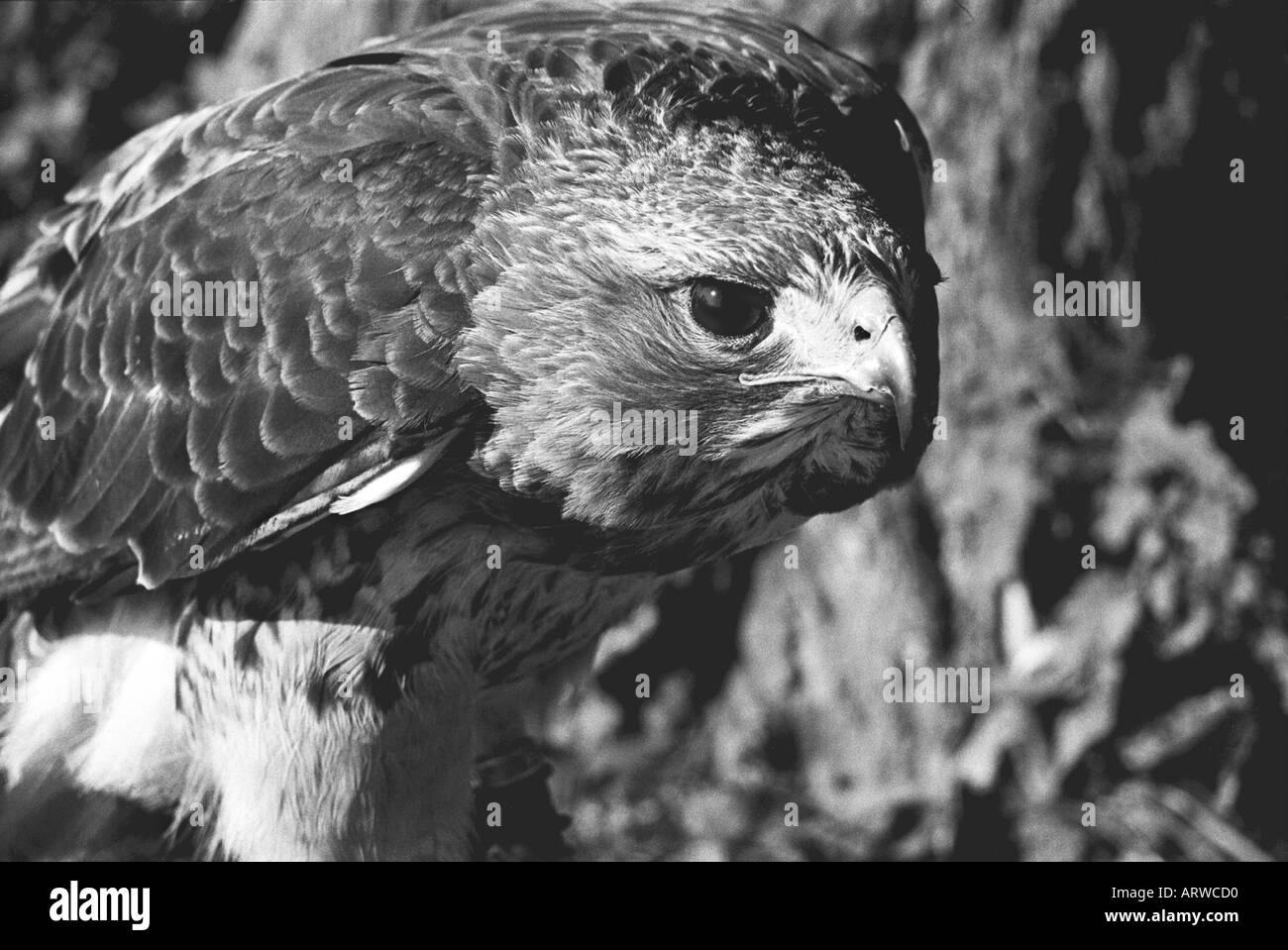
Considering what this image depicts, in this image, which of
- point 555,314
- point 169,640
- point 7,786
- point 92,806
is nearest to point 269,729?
point 169,640

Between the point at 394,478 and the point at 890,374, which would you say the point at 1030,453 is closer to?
the point at 890,374

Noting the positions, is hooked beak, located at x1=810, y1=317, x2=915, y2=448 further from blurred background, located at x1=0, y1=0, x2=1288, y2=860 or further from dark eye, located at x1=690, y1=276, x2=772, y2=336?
blurred background, located at x1=0, y1=0, x2=1288, y2=860

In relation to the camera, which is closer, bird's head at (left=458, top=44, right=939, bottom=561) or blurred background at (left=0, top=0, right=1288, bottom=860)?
bird's head at (left=458, top=44, right=939, bottom=561)

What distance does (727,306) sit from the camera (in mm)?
2656

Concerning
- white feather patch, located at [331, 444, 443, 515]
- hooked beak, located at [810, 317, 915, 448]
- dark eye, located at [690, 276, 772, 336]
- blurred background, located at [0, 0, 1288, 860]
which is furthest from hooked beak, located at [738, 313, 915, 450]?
blurred background, located at [0, 0, 1288, 860]

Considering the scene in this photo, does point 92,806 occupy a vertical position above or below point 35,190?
below

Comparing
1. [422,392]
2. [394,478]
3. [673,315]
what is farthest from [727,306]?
[394,478]

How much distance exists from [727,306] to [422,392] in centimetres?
61

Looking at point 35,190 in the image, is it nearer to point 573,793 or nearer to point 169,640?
point 169,640

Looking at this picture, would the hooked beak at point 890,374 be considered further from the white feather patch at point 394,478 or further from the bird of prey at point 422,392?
the white feather patch at point 394,478

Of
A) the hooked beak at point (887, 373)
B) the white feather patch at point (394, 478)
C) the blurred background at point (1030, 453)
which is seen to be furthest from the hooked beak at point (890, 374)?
the blurred background at point (1030, 453)

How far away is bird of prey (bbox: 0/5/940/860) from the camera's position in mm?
2691

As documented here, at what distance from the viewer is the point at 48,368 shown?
3.28 meters
